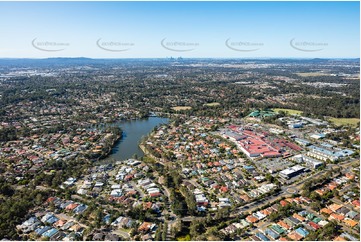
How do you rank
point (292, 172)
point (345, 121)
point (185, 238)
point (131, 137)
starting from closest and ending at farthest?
point (185, 238) → point (292, 172) → point (131, 137) → point (345, 121)

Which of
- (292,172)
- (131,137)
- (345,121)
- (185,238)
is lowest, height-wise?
(185,238)

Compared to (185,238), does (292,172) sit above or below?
above

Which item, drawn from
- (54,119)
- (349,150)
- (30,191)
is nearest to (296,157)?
(349,150)

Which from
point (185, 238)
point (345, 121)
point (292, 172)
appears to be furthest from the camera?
point (345, 121)

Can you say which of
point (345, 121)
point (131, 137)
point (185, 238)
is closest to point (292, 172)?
point (185, 238)

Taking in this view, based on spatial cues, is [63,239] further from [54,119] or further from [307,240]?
[54,119]

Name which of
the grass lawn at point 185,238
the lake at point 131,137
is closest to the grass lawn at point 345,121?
the lake at point 131,137

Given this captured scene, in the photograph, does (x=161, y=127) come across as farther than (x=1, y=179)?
Yes

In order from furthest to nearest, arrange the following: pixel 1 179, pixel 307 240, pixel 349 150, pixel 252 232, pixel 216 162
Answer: pixel 349 150, pixel 216 162, pixel 1 179, pixel 252 232, pixel 307 240

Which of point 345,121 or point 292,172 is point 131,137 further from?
point 345,121
